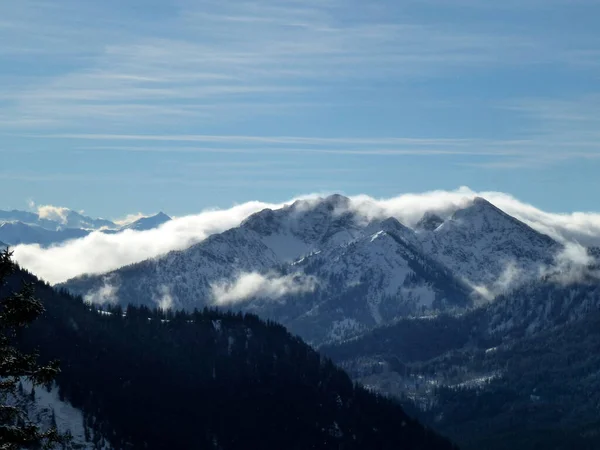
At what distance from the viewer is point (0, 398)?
51.8 m

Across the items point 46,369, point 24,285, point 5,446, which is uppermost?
point 24,285

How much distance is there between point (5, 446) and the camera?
4891 cm

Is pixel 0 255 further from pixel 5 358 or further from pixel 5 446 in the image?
pixel 5 446

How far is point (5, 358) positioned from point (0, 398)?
349cm

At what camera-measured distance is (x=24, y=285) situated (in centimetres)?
4822

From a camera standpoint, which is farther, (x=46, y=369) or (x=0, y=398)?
(x=0, y=398)

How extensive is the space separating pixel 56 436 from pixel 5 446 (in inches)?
97.6

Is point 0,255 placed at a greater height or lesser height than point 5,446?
greater

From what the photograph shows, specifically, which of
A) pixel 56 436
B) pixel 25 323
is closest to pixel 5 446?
pixel 56 436

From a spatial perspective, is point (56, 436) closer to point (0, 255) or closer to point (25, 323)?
point (25, 323)

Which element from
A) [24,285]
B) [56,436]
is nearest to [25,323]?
[24,285]

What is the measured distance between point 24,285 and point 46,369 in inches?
151

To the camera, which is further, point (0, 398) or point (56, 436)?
point (0, 398)

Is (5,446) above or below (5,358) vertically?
below
